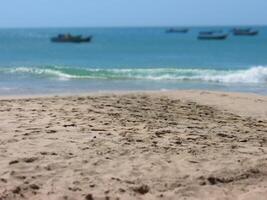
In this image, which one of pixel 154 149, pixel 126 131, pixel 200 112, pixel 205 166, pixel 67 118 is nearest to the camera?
pixel 205 166

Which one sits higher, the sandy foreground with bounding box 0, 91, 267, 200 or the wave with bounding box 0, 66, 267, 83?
the wave with bounding box 0, 66, 267, 83

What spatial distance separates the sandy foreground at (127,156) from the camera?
4863 mm

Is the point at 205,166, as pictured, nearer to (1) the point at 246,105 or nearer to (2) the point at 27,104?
(2) the point at 27,104

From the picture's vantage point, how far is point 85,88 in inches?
699

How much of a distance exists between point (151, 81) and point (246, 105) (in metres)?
10.2

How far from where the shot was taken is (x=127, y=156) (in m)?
5.66

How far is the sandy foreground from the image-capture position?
4863mm

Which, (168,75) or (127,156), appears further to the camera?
(168,75)

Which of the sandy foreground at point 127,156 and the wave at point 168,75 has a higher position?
the wave at point 168,75

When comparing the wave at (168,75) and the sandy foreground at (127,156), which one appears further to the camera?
the wave at (168,75)

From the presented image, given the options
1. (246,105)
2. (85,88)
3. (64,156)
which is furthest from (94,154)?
(85,88)

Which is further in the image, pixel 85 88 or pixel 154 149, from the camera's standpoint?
pixel 85 88

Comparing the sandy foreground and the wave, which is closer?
the sandy foreground

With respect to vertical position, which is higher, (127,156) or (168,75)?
(168,75)
